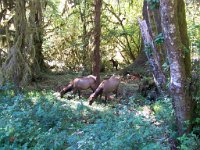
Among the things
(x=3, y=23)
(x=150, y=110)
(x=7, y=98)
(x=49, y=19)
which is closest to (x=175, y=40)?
(x=150, y=110)

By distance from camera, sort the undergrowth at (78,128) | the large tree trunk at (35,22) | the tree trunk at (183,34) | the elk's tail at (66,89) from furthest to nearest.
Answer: the large tree trunk at (35,22) < the elk's tail at (66,89) < the tree trunk at (183,34) < the undergrowth at (78,128)

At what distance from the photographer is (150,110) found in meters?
7.48

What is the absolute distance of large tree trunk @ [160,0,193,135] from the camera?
4875mm

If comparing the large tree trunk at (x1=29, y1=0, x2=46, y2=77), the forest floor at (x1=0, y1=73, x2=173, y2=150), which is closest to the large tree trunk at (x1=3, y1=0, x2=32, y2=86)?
the large tree trunk at (x1=29, y1=0, x2=46, y2=77)

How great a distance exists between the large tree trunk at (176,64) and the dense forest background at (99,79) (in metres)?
0.01

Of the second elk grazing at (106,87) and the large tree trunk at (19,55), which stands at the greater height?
the large tree trunk at (19,55)

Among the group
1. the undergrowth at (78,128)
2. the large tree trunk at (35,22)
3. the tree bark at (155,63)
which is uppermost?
the large tree trunk at (35,22)

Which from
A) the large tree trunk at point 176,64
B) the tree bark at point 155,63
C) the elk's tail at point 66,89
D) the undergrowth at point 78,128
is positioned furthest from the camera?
the elk's tail at point 66,89

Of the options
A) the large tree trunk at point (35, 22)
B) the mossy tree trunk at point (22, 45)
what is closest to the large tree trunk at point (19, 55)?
the mossy tree trunk at point (22, 45)

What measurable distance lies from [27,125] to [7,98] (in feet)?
6.75

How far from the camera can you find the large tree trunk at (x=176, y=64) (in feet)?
16.0

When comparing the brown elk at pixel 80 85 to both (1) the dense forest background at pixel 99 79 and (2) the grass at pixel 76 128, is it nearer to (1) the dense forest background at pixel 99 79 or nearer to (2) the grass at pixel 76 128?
(1) the dense forest background at pixel 99 79

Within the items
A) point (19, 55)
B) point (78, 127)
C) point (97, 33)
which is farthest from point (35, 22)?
point (78, 127)

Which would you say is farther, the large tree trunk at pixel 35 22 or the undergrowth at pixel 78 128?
the large tree trunk at pixel 35 22
